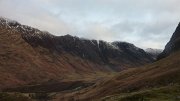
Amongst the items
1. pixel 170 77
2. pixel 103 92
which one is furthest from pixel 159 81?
pixel 103 92

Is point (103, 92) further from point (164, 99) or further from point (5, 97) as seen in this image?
point (164, 99)

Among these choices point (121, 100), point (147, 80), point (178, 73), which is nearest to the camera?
point (121, 100)

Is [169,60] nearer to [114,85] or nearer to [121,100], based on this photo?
[114,85]

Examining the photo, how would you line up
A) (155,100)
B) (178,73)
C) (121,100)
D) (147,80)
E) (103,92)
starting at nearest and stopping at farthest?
(155,100) → (121,100) → (178,73) → (147,80) → (103,92)

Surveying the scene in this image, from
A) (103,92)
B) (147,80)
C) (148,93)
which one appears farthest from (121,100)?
(103,92)

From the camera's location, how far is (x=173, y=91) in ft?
278

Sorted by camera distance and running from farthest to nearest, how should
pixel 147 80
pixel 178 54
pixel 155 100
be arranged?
pixel 178 54 < pixel 147 80 < pixel 155 100

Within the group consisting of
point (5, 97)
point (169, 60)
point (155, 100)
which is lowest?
point (155, 100)

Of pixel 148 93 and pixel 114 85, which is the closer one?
pixel 148 93

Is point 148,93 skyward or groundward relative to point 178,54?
groundward

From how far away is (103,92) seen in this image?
160625mm

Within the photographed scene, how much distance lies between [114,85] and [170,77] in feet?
153

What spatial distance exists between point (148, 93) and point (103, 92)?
79.1 meters

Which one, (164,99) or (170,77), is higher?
(170,77)
